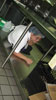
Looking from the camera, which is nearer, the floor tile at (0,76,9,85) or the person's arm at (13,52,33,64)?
the floor tile at (0,76,9,85)

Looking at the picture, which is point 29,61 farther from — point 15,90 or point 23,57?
point 15,90

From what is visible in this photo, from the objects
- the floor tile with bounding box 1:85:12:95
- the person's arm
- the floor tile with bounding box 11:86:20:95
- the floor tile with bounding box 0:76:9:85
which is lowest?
the floor tile with bounding box 0:76:9:85

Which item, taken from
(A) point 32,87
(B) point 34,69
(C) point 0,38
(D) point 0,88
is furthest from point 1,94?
(C) point 0,38

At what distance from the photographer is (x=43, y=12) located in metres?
2.36

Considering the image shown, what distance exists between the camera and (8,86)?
2191 millimetres

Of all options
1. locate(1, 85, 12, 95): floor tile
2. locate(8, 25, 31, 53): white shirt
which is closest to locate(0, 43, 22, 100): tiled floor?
locate(1, 85, 12, 95): floor tile

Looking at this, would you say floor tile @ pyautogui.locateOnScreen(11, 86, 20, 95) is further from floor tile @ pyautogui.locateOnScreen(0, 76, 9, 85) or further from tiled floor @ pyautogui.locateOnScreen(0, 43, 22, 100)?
floor tile @ pyautogui.locateOnScreen(0, 76, 9, 85)

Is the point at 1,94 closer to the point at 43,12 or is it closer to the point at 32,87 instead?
the point at 32,87

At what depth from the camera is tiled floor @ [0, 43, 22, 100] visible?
204cm

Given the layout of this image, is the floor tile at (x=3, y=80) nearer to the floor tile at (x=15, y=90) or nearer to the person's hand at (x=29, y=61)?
the floor tile at (x=15, y=90)

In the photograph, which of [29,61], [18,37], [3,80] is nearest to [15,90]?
[3,80]

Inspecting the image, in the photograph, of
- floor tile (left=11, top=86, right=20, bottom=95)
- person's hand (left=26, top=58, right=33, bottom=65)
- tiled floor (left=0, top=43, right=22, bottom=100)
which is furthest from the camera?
person's hand (left=26, top=58, right=33, bottom=65)

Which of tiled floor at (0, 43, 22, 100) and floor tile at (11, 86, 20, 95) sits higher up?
floor tile at (11, 86, 20, 95)

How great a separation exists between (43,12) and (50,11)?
128 mm
